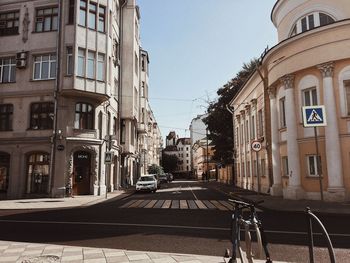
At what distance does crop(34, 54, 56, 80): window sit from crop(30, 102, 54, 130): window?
2.18 metres

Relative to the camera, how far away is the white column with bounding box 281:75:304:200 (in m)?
20.6

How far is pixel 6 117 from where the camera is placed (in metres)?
27.5

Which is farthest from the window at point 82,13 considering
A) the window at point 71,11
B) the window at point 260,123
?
the window at point 260,123

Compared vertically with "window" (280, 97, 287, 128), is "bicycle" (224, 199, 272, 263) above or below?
below

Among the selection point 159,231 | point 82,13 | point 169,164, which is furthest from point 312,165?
point 169,164

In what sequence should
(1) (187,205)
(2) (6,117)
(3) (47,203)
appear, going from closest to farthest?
(1) (187,205), (3) (47,203), (2) (6,117)

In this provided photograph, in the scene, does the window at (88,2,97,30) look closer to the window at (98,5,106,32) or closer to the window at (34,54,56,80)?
the window at (98,5,106,32)

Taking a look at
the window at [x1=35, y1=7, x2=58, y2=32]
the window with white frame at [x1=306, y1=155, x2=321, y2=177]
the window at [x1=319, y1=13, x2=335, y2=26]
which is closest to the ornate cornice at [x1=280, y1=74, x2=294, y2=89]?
the window at [x1=319, y1=13, x2=335, y2=26]

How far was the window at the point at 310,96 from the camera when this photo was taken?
67.9 feet

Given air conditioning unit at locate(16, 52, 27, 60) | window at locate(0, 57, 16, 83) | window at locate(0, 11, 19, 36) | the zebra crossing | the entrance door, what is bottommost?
the zebra crossing

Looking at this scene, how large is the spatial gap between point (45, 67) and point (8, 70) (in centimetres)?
317

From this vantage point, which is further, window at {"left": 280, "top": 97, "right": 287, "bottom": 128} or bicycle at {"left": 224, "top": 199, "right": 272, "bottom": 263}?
window at {"left": 280, "top": 97, "right": 287, "bottom": 128}

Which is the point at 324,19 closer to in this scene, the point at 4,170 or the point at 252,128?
the point at 252,128

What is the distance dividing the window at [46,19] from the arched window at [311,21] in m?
17.9
